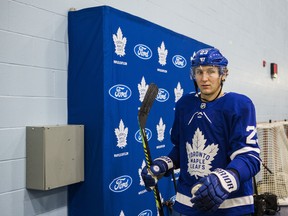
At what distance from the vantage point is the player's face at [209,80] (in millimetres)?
1670

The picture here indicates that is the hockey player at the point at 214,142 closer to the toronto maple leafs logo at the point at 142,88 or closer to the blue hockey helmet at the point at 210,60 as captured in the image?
the blue hockey helmet at the point at 210,60

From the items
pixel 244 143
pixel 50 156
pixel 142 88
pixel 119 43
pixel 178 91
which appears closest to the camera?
pixel 244 143

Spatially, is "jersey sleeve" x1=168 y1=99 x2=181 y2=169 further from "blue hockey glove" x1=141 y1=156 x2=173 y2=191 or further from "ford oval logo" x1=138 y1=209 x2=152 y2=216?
"ford oval logo" x1=138 y1=209 x2=152 y2=216

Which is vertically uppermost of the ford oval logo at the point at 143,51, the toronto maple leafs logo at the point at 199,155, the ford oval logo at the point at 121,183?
the ford oval logo at the point at 143,51

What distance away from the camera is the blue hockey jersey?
1.54 metres

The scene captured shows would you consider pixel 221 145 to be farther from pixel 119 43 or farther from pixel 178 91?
pixel 178 91

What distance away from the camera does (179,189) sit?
1.77 m

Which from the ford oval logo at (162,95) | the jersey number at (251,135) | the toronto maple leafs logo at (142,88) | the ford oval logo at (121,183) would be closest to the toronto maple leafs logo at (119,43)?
the toronto maple leafs logo at (142,88)

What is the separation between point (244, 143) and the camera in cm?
155

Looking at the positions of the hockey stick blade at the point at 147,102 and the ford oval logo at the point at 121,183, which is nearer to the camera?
the hockey stick blade at the point at 147,102

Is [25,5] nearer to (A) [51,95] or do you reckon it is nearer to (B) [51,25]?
(B) [51,25]

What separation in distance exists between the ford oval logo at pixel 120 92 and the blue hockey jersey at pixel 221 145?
496 mm

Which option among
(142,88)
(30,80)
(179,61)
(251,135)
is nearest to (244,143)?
(251,135)

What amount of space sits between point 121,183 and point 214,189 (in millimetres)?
904
